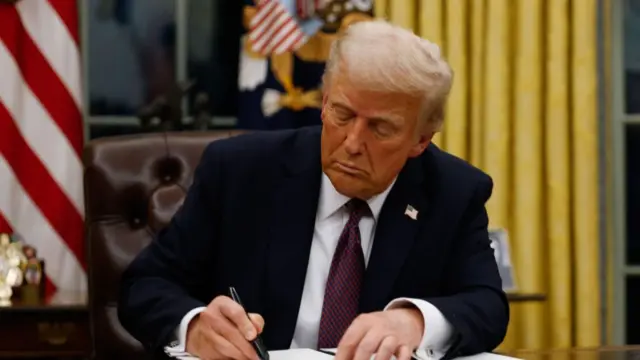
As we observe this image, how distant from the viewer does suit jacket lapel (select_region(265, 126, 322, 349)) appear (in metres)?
2.05

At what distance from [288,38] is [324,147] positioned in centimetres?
166

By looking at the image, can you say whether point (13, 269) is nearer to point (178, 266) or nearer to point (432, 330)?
point (178, 266)

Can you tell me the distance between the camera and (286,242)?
2092 mm

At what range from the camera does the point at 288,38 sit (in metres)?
3.63

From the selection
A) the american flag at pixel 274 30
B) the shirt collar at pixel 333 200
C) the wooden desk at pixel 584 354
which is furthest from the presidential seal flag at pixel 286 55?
the wooden desk at pixel 584 354

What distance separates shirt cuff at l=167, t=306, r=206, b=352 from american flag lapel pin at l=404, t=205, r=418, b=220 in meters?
0.46

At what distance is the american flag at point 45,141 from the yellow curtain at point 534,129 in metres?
1.13

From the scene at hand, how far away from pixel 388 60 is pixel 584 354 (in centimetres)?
64

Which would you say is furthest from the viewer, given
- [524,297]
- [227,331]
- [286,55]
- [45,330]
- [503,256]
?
[286,55]

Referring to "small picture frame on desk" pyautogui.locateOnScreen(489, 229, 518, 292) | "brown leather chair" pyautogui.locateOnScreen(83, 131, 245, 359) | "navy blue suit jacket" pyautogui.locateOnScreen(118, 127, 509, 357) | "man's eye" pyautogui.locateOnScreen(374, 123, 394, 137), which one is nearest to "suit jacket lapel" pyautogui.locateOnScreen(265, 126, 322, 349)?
"navy blue suit jacket" pyautogui.locateOnScreen(118, 127, 509, 357)

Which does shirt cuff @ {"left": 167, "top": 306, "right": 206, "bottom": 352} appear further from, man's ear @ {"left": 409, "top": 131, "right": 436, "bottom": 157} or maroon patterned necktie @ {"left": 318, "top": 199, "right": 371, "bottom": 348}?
man's ear @ {"left": 409, "top": 131, "right": 436, "bottom": 157}

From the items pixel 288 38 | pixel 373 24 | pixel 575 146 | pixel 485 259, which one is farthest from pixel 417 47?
pixel 575 146

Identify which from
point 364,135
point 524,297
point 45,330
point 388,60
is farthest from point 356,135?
point 524,297

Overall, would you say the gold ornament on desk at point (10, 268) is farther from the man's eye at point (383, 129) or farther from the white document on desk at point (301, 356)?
the man's eye at point (383, 129)
